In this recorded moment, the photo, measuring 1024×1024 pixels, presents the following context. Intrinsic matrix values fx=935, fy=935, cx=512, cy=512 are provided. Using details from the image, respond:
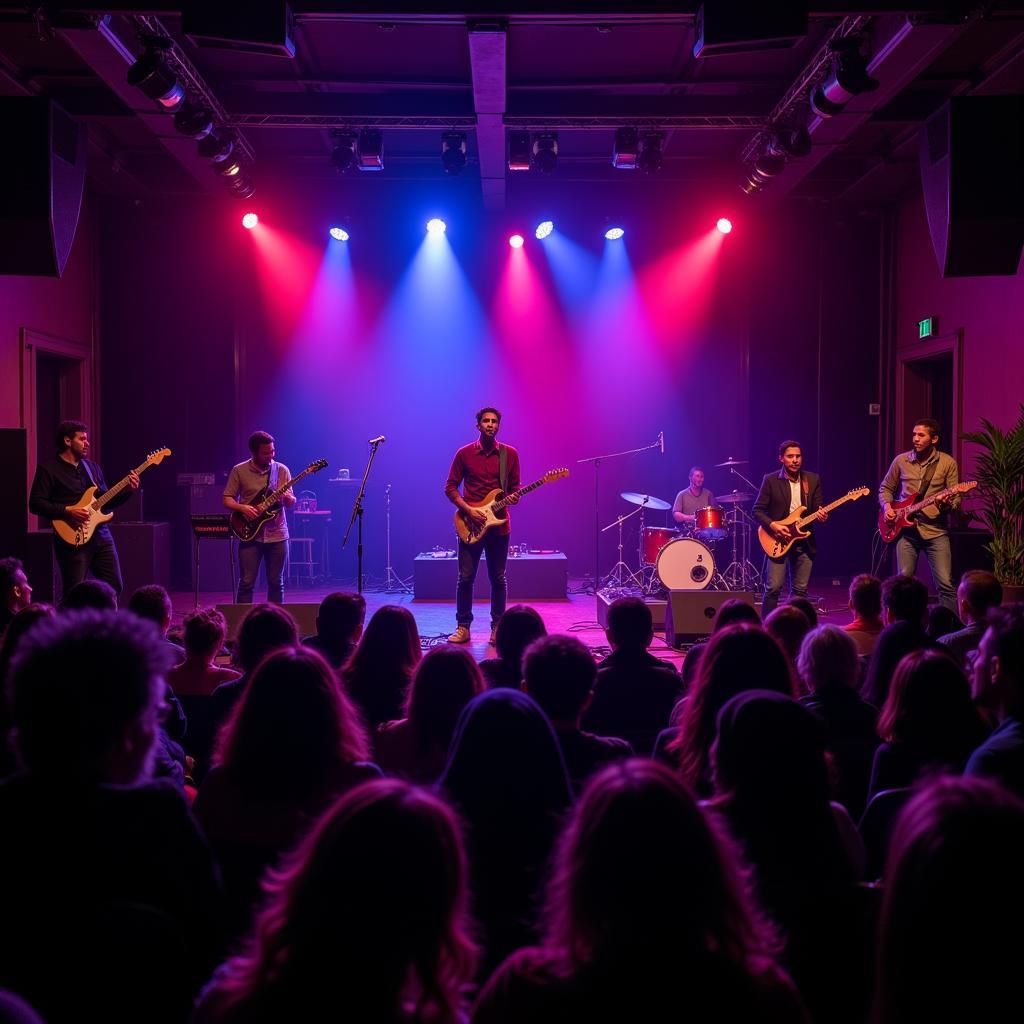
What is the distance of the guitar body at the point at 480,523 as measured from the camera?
7957 millimetres

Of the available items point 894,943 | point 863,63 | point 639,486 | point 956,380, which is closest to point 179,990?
point 894,943

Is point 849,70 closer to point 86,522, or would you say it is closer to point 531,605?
point 531,605

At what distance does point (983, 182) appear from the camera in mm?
6234

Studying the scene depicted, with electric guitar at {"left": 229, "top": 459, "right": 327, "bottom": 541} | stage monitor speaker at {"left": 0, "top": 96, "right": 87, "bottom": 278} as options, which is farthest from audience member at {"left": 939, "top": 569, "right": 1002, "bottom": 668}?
stage monitor speaker at {"left": 0, "top": 96, "right": 87, "bottom": 278}

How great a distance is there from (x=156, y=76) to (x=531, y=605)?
21.0ft

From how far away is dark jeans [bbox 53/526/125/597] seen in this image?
7219mm

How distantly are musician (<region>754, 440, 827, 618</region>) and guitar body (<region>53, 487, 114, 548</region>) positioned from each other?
5.51m

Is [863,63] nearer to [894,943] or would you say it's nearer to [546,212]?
[546,212]

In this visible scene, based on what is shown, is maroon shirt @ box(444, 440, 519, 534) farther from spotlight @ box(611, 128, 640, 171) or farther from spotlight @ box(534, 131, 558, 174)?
spotlight @ box(611, 128, 640, 171)

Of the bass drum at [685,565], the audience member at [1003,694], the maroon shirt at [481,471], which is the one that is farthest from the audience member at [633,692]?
the bass drum at [685,565]

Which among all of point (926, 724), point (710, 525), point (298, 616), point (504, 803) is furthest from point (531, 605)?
point (504, 803)

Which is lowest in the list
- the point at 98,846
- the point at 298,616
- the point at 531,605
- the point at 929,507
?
the point at 531,605

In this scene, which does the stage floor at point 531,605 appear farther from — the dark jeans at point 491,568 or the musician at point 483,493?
the musician at point 483,493

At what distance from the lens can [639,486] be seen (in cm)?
1296
